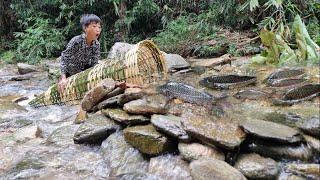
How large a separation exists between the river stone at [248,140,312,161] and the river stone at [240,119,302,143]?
0.05m

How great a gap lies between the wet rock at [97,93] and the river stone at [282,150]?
1.52 metres

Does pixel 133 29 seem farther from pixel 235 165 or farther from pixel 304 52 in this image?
pixel 235 165

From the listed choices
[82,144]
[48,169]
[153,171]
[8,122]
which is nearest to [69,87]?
[8,122]

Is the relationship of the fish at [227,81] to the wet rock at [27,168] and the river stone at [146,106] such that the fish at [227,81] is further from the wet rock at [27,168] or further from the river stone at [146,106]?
the wet rock at [27,168]

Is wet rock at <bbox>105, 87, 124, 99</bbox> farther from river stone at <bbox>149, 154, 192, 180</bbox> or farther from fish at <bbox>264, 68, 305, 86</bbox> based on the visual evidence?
fish at <bbox>264, 68, 305, 86</bbox>

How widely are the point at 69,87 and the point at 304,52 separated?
249cm

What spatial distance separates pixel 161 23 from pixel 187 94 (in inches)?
212

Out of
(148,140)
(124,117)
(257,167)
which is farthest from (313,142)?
(124,117)

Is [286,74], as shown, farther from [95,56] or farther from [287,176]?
[95,56]

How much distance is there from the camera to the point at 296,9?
5551 mm

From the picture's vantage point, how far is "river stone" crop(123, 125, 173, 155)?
244cm

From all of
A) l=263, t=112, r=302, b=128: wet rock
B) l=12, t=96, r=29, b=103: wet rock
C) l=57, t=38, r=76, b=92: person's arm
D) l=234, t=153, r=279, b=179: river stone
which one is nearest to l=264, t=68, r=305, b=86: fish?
l=263, t=112, r=302, b=128: wet rock

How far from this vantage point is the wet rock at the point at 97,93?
130 inches

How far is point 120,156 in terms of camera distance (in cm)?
261
